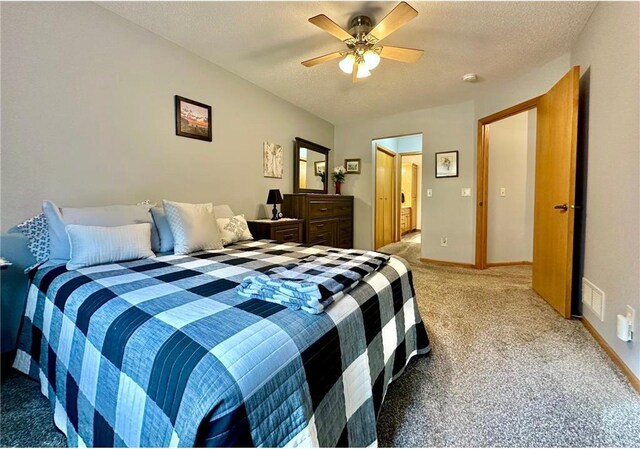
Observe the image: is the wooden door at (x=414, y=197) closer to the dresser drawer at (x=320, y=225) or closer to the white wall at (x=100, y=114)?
the dresser drawer at (x=320, y=225)

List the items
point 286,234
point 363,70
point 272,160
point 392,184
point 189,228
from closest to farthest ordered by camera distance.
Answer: point 189,228, point 363,70, point 286,234, point 272,160, point 392,184

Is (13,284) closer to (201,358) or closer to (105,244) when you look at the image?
(105,244)

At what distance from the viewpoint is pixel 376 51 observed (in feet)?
7.11

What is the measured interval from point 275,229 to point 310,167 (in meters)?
1.62

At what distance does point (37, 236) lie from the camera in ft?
5.37

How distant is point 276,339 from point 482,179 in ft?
12.9

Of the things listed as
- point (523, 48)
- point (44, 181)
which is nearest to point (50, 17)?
point (44, 181)

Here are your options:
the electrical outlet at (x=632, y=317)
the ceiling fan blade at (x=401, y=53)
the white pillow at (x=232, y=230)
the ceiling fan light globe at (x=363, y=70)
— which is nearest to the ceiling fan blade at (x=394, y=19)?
the ceiling fan blade at (x=401, y=53)

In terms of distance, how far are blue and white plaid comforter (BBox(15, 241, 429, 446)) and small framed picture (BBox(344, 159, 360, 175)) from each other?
12.0 feet

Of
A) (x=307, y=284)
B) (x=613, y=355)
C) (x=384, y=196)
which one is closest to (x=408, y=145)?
(x=384, y=196)

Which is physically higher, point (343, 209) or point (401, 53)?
point (401, 53)

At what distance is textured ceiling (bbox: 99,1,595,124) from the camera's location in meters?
2.05

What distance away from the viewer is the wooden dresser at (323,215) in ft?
12.4

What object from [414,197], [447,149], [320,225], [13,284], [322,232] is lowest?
[13,284]
